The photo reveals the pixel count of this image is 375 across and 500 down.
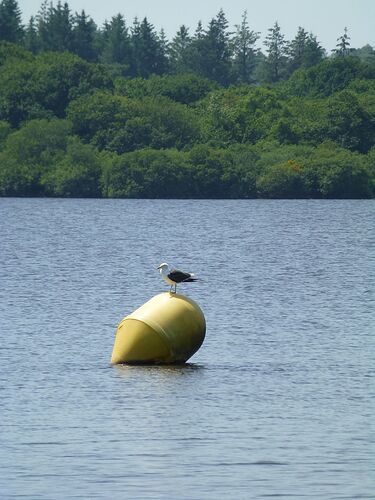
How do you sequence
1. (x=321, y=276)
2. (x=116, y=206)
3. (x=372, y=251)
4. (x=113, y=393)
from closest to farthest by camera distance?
(x=113, y=393) < (x=321, y=276) < (x=372, y=251) < (x=116, y=206)

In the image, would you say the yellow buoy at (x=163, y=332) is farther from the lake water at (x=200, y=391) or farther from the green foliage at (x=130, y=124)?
the green foliage at (x=130, y=124)

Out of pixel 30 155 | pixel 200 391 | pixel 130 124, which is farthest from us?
pixel 130 124

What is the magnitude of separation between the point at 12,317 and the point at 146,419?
58.6 ft

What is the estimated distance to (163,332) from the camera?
3566cm

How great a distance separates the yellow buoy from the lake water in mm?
379

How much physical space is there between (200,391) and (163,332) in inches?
93.3

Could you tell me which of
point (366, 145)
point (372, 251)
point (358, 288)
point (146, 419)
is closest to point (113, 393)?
point (146, 419)

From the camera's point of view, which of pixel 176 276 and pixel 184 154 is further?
pixel 184 154

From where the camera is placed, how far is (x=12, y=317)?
157ft

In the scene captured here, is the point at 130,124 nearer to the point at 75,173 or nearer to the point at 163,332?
the point at 75,173

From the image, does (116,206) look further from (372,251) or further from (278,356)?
(278,356)

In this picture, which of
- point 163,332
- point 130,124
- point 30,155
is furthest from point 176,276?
point 130,124

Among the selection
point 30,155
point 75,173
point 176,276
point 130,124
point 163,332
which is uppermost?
point 130,124

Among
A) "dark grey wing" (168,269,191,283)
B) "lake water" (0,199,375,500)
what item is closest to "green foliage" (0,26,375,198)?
"lake water" (0,199,375,500)
